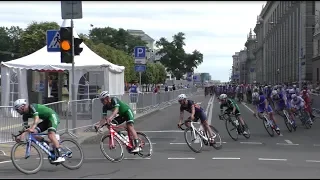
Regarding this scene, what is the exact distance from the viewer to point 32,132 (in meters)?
9.84

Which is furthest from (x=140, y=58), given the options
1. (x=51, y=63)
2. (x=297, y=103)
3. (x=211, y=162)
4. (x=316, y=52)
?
(x=316, y=52)

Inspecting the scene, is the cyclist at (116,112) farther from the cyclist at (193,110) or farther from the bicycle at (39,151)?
the cyclist at (193,110)

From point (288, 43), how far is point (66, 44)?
66.5 metres

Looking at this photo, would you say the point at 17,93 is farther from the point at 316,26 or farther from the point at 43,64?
the point at 316,26

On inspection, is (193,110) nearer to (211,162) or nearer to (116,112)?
(211,162)

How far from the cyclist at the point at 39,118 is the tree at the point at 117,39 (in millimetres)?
93551

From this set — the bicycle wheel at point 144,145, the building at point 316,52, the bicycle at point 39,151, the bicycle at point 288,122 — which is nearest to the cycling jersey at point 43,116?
the bicycle at point 39,151

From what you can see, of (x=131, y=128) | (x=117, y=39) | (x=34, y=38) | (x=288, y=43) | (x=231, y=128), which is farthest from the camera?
(x=117, y=39)

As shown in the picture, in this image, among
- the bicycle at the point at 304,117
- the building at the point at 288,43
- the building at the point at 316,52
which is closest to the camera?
the bicycle at the point at 304,117

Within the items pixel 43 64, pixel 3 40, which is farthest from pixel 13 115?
pixel 3 40

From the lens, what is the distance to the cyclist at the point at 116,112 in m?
11.2

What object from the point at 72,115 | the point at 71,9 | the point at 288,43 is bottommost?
the point at 72,115

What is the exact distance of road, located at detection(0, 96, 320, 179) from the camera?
932 cm

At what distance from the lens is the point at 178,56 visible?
11794 centimetres
